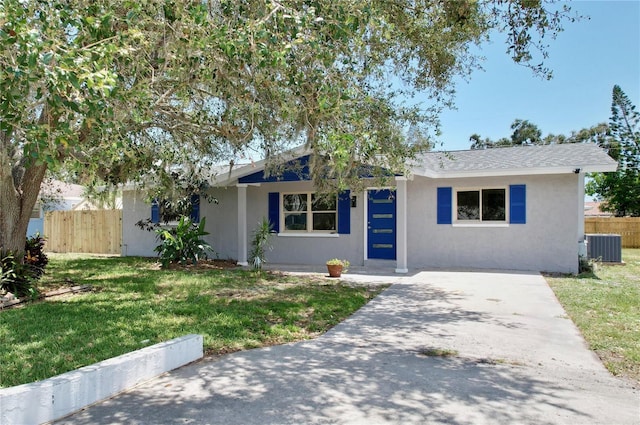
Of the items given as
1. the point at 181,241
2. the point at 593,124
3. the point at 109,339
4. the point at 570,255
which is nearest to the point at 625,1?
the point at 570,255

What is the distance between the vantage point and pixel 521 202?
11.6 meters

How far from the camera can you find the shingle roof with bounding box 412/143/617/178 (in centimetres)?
1079

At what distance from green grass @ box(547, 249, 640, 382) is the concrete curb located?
447cm

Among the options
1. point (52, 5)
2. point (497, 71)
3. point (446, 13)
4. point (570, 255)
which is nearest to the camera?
point (52, 5)

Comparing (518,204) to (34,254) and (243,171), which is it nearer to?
(243,171)

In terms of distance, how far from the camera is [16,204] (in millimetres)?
8609

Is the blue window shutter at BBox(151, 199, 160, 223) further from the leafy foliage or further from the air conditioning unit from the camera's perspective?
the leafy foliage

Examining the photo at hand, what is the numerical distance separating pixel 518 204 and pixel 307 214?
20.0ft

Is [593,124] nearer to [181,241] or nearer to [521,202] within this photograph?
[521,202]

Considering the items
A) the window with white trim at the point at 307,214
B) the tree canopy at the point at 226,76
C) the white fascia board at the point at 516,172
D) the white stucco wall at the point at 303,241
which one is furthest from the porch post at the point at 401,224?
the window with white trim at the point at 307,214

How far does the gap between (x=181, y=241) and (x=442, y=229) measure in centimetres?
736

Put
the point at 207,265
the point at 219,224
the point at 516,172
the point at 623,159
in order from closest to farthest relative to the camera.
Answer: the point at 516,172 < the point at 207,265 < the point at 219,224 < the point at 623,159

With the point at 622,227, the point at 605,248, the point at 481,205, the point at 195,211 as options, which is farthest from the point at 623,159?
the point at 195,211

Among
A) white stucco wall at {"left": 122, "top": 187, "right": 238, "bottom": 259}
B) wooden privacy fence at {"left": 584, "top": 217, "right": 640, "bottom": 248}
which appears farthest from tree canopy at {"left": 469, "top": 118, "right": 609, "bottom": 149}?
white stucco wall at {"left": 122, "top": 187, "right": 238, "bottom": 259}
